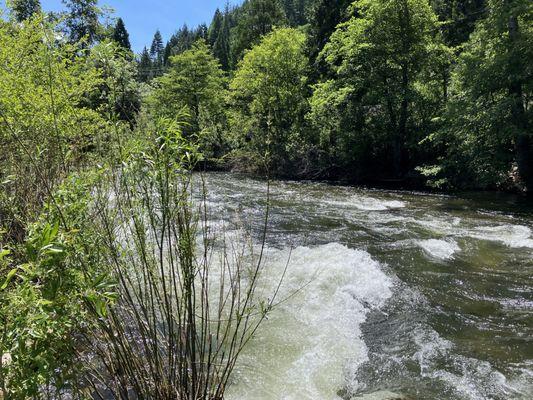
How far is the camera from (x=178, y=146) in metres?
2.81

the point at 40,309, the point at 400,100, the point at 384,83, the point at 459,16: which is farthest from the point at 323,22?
the point at 40,309

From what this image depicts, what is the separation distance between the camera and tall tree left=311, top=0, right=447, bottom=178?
20.2 m

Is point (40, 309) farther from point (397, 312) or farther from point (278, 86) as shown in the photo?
point (278, 86)

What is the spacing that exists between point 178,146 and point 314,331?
3.94 meters

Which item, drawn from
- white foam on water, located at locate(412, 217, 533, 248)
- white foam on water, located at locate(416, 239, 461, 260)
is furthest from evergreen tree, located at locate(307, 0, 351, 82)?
white foam on water, located at locate(416, 239, 461, 260)

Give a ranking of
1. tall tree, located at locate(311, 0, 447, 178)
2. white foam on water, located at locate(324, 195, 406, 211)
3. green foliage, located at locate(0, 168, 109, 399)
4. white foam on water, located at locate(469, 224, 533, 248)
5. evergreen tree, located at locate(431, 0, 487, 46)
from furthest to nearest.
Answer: evergreen tree, located at locate(431, 0, 487, 46), tall tree, located at locate(311, 0, 447, 178), white foam on water, located at locate(324, 195, 406, 211), white foam on water, located at locate(469, 224, 533, 248), green foliage, located at locate(0, 168, 109, 399)

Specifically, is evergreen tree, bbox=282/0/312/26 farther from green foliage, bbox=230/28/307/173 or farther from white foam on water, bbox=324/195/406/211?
white foam on water, bbox=324/195/406/211

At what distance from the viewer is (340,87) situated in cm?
2291

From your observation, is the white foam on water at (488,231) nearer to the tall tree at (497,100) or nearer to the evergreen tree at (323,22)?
the tall tree at (497,100)

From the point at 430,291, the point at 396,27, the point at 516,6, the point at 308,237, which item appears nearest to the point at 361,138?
the point at 396,27

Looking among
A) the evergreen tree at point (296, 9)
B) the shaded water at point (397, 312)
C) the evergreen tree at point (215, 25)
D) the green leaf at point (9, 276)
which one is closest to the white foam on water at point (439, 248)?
the shaded water at point (397, 312)

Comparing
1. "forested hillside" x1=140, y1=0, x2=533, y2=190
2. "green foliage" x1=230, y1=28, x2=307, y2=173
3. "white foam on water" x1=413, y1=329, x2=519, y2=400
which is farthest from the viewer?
"green foliage" x1=230, y1=28, x2=307, y2=173

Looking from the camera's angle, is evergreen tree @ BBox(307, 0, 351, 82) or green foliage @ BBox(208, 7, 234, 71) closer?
evergreen tree @ BBox(307, 0, 351, 82)

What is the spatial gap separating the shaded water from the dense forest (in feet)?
2.55
